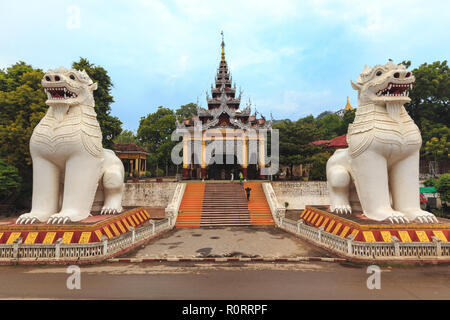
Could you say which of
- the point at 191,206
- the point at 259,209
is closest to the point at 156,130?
the point at 191,206

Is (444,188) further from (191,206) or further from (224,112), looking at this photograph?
(224,112)

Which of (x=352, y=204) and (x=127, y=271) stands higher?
(x=352, y=204)

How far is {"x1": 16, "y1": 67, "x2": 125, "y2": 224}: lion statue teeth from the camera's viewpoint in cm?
654

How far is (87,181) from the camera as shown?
670 cm

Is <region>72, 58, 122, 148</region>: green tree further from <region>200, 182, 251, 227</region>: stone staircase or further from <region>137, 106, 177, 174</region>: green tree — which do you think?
<region>137, 106, 177, 174</region>: green tree

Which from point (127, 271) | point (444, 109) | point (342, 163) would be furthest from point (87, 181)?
point (444, 109)

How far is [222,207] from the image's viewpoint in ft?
41.1

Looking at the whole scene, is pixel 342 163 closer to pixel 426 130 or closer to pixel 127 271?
pixel 127 271

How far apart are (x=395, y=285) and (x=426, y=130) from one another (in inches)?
834

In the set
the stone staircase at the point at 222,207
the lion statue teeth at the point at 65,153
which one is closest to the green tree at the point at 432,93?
the stone staircase at the point at 222,207

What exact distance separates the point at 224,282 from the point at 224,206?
27.8 ft

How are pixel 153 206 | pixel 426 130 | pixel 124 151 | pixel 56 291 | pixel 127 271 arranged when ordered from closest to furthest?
pixel 56 291, pixel 127 271, pixel 153 206, pixel 426 130, pixel 124 151

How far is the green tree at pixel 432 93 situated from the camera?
66.0 feet

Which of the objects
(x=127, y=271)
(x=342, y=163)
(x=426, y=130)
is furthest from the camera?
(x=426, y=130)
